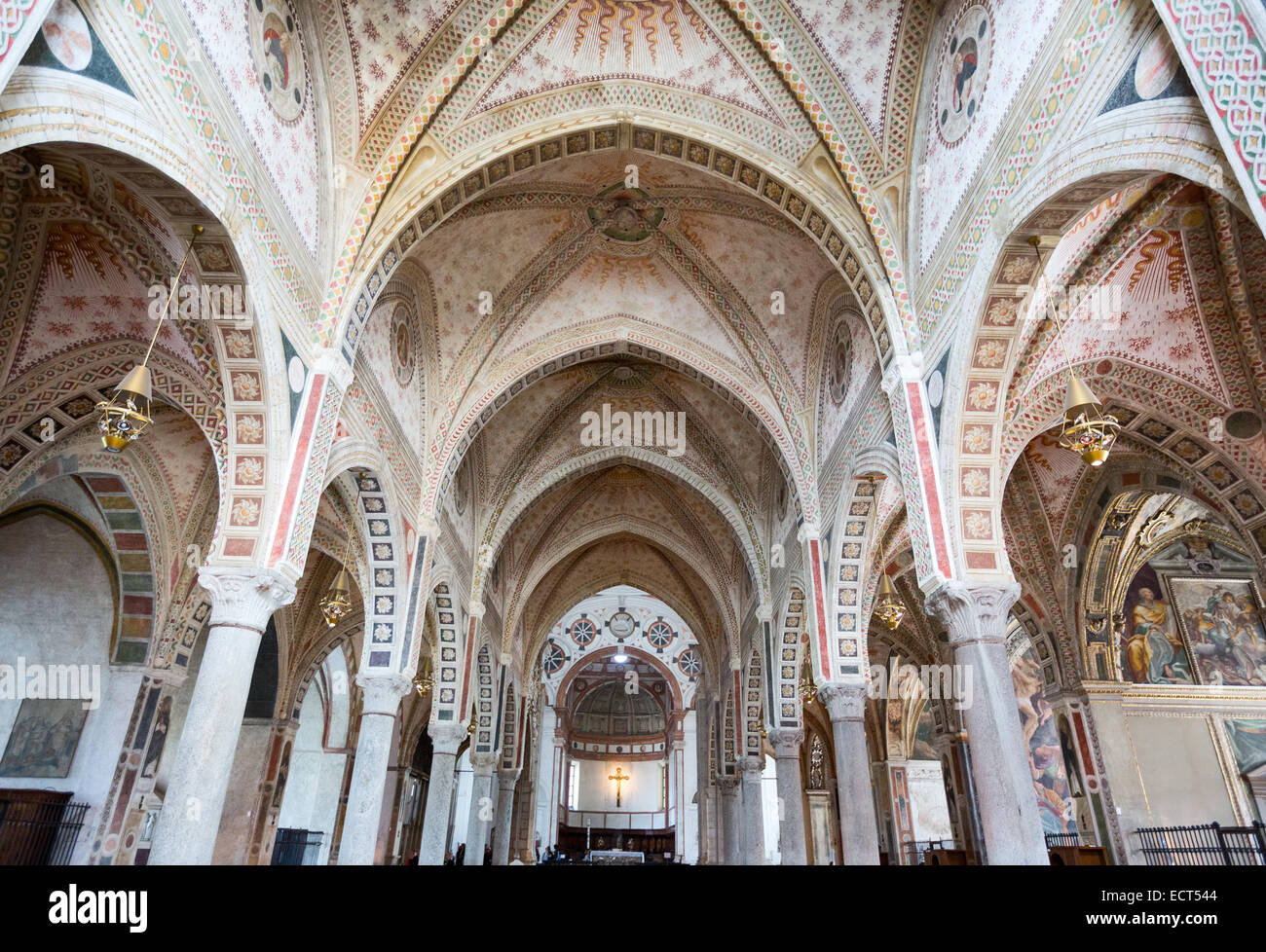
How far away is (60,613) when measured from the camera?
12688 mm

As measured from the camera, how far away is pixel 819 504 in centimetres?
1216

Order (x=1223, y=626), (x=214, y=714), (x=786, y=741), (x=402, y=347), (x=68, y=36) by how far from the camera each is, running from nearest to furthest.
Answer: (x=68, y=36) → (x=214, y=714) → (x=402, y=347) → (x=786, y=741) → (x=1223, y=626)

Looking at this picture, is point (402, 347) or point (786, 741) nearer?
point (402, 347)

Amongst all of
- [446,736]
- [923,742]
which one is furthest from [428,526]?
[923,742]

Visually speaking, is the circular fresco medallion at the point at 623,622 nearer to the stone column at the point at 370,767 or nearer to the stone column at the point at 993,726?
the stone column at the point at 370,767

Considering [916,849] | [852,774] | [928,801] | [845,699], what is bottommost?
[916,849]

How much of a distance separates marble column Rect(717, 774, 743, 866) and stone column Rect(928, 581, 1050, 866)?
1517cm

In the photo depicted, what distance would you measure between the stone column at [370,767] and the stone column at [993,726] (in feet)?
24.0

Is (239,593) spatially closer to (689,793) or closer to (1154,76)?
(1154,76)

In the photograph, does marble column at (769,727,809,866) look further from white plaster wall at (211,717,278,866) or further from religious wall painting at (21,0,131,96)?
religious wall painting at (21,0,131,96)

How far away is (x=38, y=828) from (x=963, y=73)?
15.7 meters

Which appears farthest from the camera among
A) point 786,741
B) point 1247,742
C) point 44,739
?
point 1247,742

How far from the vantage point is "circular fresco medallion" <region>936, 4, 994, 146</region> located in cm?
730

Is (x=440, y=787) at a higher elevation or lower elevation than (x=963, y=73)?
lower
